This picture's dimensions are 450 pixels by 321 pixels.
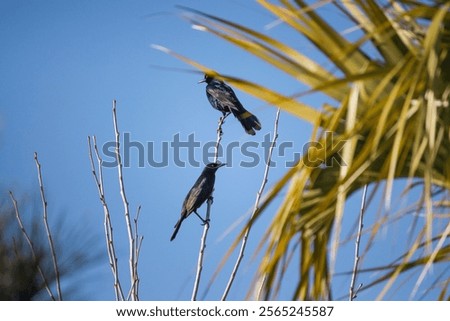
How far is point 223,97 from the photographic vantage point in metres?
4.87

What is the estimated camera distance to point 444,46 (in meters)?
1.03

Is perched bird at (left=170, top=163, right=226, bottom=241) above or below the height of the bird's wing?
below

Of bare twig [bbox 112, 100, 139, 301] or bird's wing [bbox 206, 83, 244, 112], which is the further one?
bird's wing [bbox 206, 83, 244, 112]

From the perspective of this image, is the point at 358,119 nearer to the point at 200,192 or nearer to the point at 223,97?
the point at 200,192

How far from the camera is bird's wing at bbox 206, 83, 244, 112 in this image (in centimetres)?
471

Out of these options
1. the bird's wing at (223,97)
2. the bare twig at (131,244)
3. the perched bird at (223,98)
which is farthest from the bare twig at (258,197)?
the bird's wing at (223,97)

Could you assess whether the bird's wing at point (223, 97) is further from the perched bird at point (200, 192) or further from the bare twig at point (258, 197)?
the bare twig at point (258, 197)

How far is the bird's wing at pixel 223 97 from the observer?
471 cm

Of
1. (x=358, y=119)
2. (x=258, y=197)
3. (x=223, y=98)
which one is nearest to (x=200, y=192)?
(x=223, y=98)

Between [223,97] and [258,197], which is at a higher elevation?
[223,97]

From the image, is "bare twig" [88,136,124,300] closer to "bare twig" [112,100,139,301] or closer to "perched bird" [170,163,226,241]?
"bare twig" [112,100,139,301]

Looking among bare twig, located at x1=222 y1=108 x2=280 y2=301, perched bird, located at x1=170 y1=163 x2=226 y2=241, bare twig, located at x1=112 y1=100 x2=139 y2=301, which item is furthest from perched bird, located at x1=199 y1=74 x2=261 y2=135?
bare twig, located at x1=112 y1=100 x2=139 y2=301
